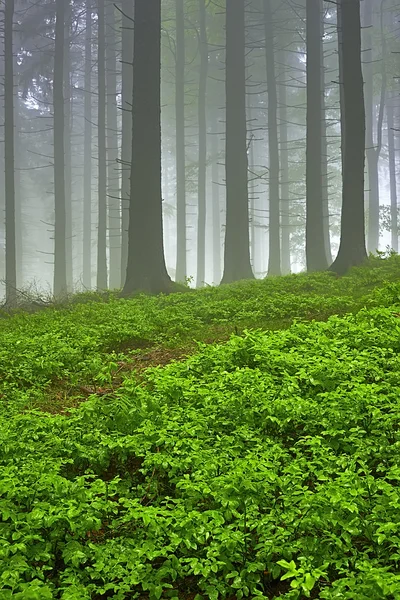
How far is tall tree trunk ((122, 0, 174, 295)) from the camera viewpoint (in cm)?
1339

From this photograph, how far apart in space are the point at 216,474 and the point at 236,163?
15555mm

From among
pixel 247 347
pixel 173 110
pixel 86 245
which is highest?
pixel 173 110

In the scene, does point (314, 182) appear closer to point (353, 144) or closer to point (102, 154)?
point (353, 144)

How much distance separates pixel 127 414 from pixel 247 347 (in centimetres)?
189

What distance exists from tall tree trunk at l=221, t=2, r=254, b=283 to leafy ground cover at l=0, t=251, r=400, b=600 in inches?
427

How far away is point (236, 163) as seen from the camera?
59.6 ft

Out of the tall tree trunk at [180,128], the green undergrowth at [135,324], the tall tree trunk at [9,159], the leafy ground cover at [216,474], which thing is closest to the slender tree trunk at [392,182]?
the tall tree trunk at [180,128]

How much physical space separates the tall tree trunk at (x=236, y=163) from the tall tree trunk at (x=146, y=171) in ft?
15.4

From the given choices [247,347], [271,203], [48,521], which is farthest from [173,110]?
[48,521]

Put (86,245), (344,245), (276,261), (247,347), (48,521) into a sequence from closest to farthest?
(48,521)
(247,347)
(344,245)
(276,261)
(86,245)

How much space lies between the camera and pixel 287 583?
10.7ft

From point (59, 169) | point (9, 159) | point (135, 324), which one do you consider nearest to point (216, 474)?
point (135, 324)

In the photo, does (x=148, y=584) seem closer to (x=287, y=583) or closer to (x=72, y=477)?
(x=287, y=583)

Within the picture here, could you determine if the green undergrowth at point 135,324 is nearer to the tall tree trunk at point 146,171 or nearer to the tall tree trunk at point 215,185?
the tall tree trunk at point 146,171
